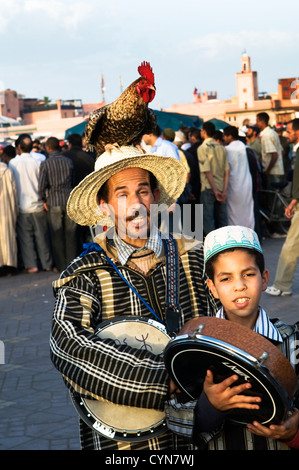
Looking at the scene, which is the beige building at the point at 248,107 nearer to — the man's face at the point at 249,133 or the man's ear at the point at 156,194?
the man's face at the point at 249,133

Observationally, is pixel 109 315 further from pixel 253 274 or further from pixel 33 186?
pixel 33 186

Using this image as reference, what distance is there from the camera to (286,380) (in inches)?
77.2

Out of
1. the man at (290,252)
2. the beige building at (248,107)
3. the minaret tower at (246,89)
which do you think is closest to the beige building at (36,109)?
the beige building at (248,107)

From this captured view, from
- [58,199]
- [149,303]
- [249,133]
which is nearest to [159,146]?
[58,199]

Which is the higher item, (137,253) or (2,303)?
(137,253)

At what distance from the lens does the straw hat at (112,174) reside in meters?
2.70

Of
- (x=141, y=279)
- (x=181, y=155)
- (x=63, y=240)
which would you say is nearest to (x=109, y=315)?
(x=141, y=279)

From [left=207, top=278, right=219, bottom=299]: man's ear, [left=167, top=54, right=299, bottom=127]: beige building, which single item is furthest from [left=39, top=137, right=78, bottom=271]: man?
[left=167, top=54, right=299, bottom=127]: beige building

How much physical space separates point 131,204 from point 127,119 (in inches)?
62.5

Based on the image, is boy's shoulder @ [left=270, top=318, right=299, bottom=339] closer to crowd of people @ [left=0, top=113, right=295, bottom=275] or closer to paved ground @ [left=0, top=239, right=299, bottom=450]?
paved ground @ [left=0, top=239, right=299, bottom=450]

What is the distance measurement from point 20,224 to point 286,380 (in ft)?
33.7

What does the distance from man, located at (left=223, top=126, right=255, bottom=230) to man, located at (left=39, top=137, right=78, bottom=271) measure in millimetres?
2907

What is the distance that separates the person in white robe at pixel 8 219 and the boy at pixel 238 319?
926 centimetres

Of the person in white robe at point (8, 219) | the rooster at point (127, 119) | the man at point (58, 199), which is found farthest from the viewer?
the person in white robe at point (8, 219)
